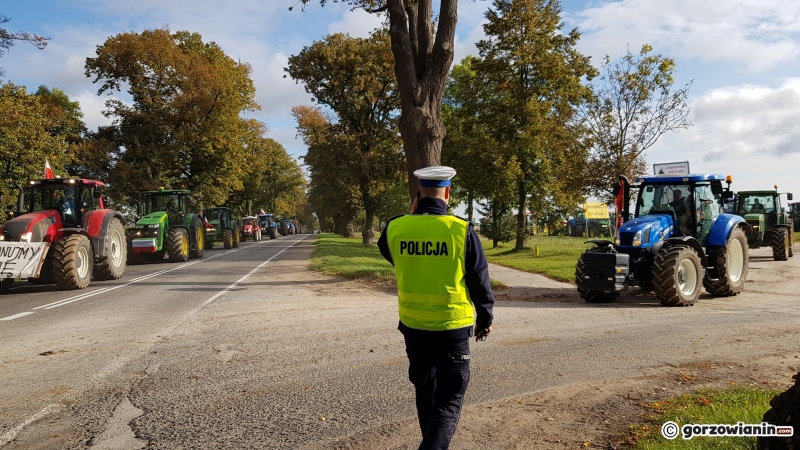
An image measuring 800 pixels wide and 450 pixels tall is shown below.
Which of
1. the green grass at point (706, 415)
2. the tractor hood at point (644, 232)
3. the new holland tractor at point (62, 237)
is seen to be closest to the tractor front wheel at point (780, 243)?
the tractor hood at point (644, 232)

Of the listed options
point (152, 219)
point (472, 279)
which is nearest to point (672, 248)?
point (472, 279)

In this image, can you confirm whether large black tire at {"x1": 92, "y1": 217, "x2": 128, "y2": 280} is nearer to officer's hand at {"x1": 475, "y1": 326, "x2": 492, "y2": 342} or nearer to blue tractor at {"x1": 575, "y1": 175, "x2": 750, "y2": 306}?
blue tractor at {"x1": 575, "y1": 175, "x2": 750, "y2": 306}

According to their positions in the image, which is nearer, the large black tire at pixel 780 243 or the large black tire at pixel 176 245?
the large black tire at pixel 780 243

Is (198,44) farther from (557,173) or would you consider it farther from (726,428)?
(726,428)

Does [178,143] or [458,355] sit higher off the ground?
[178,143]

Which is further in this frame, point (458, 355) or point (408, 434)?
point (408, 434)

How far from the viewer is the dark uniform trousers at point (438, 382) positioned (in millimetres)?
3545

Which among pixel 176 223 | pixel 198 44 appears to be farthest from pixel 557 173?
pixel 198 44

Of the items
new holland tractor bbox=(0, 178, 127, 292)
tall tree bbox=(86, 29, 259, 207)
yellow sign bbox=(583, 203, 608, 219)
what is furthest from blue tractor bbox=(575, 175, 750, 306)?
yellow sign bbox=(583, 203, 608, 219)

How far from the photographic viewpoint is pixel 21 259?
13.6m

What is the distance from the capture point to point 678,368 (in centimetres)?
639

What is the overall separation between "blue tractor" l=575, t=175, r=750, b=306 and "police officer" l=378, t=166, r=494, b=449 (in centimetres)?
846

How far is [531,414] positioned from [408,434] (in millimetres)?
1100

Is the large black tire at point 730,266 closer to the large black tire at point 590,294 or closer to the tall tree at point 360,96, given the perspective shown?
the large black tire at point 590,294
